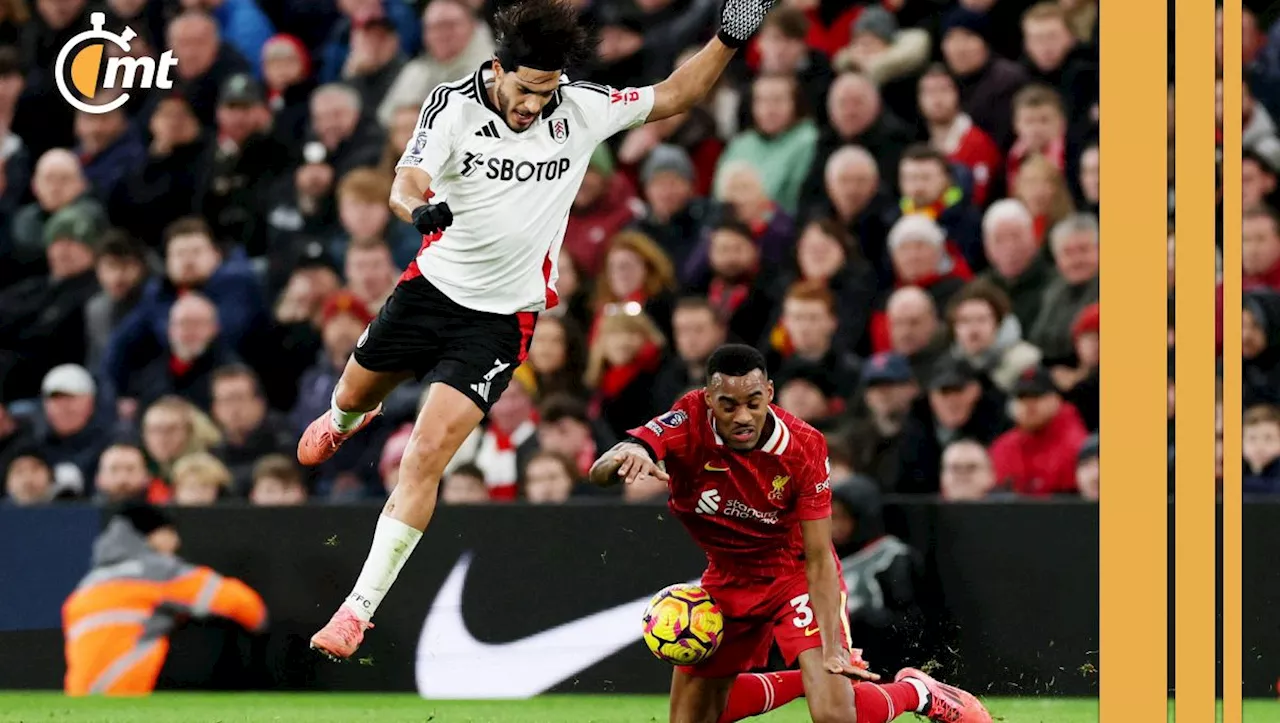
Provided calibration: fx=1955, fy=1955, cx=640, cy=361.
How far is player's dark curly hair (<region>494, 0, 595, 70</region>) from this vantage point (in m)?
7.25

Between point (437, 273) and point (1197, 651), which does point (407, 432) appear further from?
point (1197, 651)

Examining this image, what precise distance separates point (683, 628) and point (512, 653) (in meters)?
2.63

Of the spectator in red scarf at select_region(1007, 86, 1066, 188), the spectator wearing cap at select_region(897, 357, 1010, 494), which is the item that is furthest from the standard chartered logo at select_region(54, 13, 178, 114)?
the spectator wearing cap at select_region(897, 357, 1010, 494)

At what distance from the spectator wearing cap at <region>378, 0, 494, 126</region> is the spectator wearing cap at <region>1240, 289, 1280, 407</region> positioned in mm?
4806

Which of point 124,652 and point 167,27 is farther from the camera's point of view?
point 167,27

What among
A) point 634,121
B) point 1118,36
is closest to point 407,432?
point 634,121

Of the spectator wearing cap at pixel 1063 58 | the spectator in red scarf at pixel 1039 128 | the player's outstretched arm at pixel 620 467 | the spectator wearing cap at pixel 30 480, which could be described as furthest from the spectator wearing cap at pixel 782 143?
the player's outstretched arm at pixel 620 467

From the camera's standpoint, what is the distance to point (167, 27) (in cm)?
1316

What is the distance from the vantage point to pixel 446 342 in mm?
7730

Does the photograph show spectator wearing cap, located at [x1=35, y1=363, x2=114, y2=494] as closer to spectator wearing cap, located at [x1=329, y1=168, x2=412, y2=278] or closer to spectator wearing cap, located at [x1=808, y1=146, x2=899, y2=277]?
spectator wearing cap, located at [x1=329, y1=168, x2=412, y2=278]

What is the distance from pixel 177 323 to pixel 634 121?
180 inches

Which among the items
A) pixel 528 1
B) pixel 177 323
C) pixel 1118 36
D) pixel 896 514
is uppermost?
pixel 528 1

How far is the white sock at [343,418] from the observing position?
8367 mm

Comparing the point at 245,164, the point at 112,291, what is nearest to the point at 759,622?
the point at 112,291
